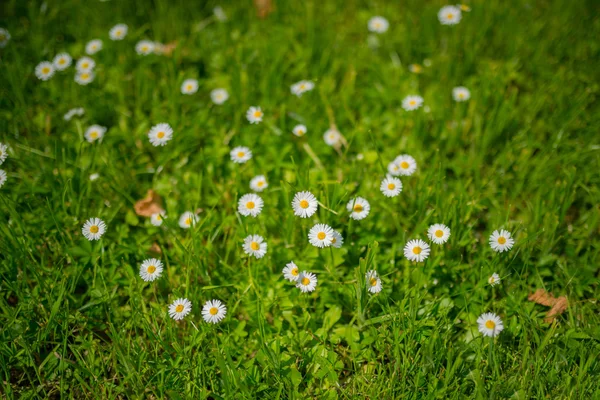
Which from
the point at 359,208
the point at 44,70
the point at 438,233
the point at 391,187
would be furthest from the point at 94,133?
the point at 438,233

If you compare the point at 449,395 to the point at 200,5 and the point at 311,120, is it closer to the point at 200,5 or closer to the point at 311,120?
the point at 311,120

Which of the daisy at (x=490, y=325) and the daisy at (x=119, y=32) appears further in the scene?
the daisy at (x=119, y=32)

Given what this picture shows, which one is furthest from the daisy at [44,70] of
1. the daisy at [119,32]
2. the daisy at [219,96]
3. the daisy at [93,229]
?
the daisy at [93,229]

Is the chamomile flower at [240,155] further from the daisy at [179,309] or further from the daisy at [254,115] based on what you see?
the daisy at [179,309]

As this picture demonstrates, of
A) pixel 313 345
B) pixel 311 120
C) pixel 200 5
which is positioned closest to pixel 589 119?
pixel 311 120

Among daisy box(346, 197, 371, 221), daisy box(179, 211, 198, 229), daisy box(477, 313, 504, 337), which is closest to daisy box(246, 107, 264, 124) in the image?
daisy box(179, 211, 198, 229)

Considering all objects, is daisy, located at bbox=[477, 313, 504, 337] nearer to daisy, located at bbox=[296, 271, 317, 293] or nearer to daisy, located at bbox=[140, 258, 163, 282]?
daisy, located at bbox=[296, 271, 317, 293]
